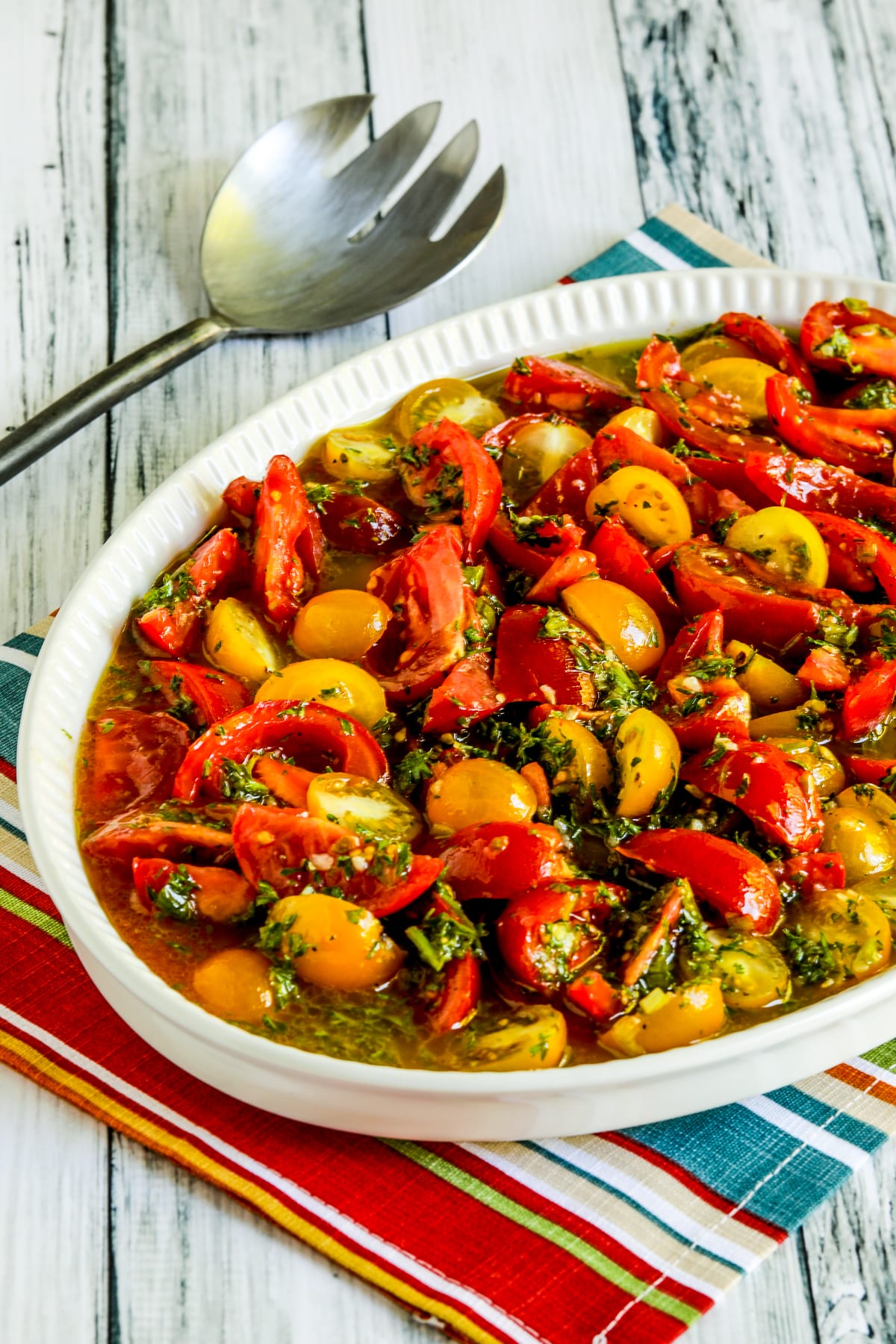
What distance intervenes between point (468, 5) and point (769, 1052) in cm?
438

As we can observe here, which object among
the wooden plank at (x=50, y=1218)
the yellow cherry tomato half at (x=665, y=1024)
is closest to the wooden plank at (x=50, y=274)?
the wooden plank at (x=50, y=1218)

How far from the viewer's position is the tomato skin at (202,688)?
306 centimetres

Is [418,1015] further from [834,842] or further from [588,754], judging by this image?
[834,842]

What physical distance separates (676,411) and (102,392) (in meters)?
1.46

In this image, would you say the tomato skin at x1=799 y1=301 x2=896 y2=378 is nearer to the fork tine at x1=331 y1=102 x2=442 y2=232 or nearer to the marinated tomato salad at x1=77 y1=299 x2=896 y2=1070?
the marinated tomato salad at x1=77 y1=299 x2=896 y2=1070

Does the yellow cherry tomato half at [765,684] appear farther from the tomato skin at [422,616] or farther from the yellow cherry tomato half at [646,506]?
the tomato skin at [422,616]

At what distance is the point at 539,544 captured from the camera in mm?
3422

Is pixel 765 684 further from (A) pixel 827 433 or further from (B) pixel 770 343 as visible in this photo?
(B) pixel 770 343

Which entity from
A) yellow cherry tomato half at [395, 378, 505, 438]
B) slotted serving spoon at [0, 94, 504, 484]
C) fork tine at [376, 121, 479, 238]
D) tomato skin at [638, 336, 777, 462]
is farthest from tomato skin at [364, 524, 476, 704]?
fork tine at [376, 121, 479, 238]

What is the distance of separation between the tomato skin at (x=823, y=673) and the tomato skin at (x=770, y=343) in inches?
38.4

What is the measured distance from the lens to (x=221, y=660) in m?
3.19

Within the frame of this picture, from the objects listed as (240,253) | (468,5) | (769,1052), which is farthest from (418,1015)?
(468,5)

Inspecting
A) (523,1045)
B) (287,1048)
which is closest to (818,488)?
(523,1045)

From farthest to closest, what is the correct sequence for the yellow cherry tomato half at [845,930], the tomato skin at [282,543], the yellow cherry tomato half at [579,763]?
the tomato skin at [282,543] → the yellow cherry tomato half at [579,763] → the yellow cherry tomato half at [845,930]
